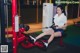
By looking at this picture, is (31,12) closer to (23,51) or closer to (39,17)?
(39,17)

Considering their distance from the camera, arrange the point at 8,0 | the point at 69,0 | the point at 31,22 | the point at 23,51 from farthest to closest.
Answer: the point at 69,0 < the point at 31,22 < the point at 23,51 < the point at 8,0

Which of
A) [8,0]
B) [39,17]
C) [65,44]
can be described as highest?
[8,0]

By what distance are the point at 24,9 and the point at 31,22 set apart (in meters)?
0.78

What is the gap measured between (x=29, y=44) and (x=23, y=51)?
243mm

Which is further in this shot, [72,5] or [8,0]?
[72,5]

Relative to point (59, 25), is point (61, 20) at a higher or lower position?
higher

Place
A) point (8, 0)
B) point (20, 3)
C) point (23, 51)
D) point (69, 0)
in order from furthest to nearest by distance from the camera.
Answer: point (69, 0), point (20, 3), point (23, 51), point (8, 0)

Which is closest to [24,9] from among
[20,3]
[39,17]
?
[20,3]

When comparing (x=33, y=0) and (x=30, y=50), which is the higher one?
(x=33, y=0)

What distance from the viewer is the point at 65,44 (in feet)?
18.1

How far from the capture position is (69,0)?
10938mm

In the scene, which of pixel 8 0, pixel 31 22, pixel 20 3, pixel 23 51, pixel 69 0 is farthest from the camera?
pixel 69 0

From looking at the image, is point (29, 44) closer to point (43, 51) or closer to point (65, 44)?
point (43, 51)

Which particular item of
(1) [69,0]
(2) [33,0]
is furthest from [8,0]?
(1) [69,0]
